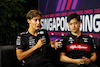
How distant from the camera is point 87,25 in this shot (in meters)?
2.57

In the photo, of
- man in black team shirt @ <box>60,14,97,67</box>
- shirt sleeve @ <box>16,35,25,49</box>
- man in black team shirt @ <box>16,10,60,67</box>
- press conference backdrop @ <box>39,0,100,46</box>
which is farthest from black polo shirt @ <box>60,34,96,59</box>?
shirt sleeve @ <box>16,35,25,49</box>

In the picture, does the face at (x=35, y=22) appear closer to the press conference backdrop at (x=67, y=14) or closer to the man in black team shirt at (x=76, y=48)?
the man in black team shirt at (x=76, y=48)

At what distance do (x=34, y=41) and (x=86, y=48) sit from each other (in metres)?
0.70

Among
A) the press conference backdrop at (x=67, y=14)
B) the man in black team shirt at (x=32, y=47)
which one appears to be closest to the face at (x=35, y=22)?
the man in black team shirt at (x=32, y=47)

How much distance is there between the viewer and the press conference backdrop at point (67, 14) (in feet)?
7.98

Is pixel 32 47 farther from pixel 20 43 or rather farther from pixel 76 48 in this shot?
pixel 76 48

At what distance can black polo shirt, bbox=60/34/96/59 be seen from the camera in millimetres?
2020

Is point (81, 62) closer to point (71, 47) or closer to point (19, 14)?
point (71, 47)

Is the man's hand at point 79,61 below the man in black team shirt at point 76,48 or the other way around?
below

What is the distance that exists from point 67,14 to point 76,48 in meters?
1.10

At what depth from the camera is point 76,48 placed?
6.66ft

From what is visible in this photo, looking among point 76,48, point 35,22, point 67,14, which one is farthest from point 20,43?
point 67,14

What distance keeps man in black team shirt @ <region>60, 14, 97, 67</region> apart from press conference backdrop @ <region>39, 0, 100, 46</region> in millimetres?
388

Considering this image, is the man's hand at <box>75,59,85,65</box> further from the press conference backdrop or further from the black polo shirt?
the press conference backdrop
